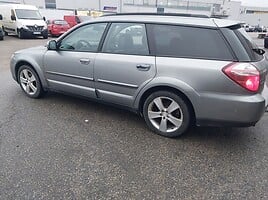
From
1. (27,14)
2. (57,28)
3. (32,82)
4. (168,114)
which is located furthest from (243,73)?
(57,28)

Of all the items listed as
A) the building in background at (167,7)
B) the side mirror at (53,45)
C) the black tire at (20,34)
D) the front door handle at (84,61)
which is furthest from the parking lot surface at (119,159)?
the building in background at (167,7)

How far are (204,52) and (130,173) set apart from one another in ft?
5.31

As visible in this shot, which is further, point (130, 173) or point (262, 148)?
point (262, 148)

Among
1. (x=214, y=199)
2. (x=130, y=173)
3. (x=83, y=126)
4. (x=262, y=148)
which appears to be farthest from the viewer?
(x=83, y=126)

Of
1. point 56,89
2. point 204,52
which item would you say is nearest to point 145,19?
point 204,52

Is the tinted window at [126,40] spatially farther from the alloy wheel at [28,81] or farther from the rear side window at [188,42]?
the alloy wheel at [28,81]

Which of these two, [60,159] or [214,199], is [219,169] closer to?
[214,199]

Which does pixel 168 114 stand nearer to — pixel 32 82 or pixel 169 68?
pixel 169 68

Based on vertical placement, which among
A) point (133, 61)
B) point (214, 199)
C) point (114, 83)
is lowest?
point (214, 199)

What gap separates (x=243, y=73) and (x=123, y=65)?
151 centimetres

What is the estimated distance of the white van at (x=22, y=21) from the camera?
17297 millimetres

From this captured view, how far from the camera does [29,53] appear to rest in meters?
4.62

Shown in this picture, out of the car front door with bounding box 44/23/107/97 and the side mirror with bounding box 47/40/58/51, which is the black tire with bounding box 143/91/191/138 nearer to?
the car front door with bounding box 44/23/107/97

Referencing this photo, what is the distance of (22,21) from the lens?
56.7ft
